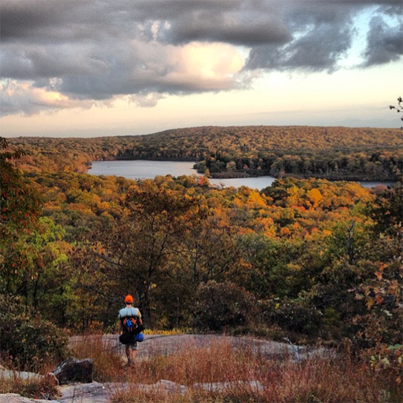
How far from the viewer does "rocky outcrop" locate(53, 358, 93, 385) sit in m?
6.96

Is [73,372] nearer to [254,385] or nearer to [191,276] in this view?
[254,385]

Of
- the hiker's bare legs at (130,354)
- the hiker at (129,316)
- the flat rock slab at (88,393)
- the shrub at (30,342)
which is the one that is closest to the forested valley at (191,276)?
the shrub at (30,342)

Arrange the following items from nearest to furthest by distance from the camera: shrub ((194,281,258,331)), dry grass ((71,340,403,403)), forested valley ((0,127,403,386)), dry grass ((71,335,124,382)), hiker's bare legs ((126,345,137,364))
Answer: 1. dry grass ((71,340,403,403))
2. dry grass ((71,335,124,382))
3. hiker's bare legs ((126,345,137,364))
4. forested valley ((0,127,403,386))
5. shrub ((194,281,258,331))

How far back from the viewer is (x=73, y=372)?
7.00 metres

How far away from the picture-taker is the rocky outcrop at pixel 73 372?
6957 millimetres

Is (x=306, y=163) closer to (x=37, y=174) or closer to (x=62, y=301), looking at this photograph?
(x=37, y=174)

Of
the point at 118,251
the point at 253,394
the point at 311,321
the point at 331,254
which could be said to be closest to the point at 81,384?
the point at 253,394

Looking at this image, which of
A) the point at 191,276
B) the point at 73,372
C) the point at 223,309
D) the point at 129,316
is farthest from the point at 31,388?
the point at 191,276

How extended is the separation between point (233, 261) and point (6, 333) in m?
15.7

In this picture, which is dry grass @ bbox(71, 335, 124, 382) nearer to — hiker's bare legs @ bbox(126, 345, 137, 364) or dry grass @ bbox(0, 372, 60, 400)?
hiker's bare legs @ bbox(126, 345, 137, 364)

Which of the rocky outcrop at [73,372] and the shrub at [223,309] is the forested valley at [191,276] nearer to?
the shrub at [223,309]

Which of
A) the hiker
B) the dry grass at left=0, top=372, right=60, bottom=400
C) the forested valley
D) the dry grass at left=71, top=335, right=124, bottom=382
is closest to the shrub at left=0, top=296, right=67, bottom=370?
the forested valley

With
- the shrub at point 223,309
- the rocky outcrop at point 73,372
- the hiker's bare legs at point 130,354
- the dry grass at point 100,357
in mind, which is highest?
the rocky outcrop at point 73,372

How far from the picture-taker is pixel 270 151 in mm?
191250
